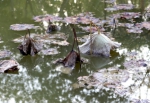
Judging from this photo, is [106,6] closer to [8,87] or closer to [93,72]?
[93,72]

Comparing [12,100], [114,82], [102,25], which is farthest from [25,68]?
[102,25]

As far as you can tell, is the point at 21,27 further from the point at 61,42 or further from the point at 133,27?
the point at 133,27

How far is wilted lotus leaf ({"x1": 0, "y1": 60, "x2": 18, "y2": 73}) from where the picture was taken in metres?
3.73

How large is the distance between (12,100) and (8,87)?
321 millimetres

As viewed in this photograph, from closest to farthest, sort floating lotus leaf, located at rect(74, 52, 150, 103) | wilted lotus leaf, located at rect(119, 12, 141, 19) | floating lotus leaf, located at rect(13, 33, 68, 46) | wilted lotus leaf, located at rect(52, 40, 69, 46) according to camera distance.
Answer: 1. floating lotus leaf, located at rect(74, 52, 150, 103)
2. wilted lotus leaf, located at rect(52, 40, 69, 46)
3. floating lotus leaf, located at rect(13, 33, 68, 46)
4. wilted lotus leaf, located at rect(119, 12, 141, 19)

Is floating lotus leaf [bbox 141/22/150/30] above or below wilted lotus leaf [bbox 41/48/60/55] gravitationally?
above

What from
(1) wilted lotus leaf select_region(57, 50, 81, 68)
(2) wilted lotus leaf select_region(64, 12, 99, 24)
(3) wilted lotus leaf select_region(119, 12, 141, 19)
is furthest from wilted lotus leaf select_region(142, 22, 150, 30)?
(1) wilted lotus leaf select_region(57, 50, 81, 68)

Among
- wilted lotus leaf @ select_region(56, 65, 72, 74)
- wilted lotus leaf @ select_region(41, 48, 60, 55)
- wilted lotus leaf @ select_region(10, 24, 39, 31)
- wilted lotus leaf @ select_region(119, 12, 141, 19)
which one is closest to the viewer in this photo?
wilted lotus leaf @ select_region(56, 65, 72, 74)

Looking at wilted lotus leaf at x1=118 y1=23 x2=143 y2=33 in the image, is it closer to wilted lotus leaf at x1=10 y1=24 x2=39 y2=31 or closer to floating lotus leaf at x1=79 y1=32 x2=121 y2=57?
floating lotus leaf at x1=79 y1=32 x2=121 y2=57

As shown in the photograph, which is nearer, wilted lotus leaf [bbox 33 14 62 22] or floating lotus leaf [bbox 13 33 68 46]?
floating lotus leaf [bbox 13 33 68 46]

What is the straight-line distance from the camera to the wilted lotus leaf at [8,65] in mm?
3729

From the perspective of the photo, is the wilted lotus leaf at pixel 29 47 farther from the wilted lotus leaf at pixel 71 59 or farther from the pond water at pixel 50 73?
the wilted lotus leaf at pixel 71 59

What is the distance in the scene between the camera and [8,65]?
3.77 metres

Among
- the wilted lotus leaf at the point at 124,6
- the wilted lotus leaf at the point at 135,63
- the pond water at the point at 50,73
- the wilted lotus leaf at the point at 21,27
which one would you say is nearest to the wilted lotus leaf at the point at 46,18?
the pond water at the point at 50,73
